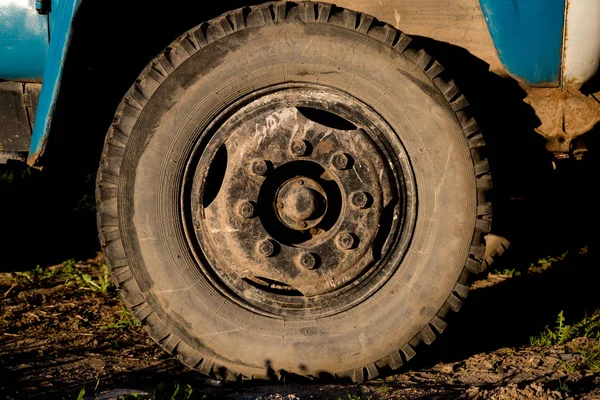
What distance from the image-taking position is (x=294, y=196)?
2.78 metres

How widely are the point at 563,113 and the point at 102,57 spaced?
1.83 m

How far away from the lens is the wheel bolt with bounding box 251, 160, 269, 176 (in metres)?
2.77

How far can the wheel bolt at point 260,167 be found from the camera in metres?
2.77

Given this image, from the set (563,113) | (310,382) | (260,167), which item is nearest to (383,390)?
(310,382)

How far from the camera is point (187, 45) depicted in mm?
2809

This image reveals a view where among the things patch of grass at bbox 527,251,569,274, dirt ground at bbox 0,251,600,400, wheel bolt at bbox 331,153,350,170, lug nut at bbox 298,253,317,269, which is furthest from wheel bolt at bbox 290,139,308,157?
patch of grass at bbox 527,251,569,274

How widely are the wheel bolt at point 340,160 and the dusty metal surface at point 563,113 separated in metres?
0.77

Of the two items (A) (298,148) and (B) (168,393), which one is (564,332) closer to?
(A) (298,148)

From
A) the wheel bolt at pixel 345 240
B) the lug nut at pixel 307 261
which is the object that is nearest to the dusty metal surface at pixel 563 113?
the wheel bolt at pixel 345 240

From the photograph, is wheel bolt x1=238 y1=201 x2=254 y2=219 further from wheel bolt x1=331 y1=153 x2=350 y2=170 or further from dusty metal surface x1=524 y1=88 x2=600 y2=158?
dusty metal surface x1=524 y1=88 x2=600 y2=158

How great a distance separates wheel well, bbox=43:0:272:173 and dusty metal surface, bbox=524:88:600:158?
1194 millimetres

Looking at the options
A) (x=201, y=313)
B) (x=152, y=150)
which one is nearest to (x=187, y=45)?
(x=152, y=150)

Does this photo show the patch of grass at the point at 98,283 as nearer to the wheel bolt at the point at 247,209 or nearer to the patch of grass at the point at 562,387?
the wheel bolt at the point at 247,209

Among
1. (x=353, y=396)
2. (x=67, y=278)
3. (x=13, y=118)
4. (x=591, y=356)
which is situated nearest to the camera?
(x=353, y=396)
